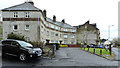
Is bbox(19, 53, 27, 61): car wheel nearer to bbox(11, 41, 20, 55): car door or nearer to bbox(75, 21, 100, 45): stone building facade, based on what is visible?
bbox(11, 41, 20, 55): car door

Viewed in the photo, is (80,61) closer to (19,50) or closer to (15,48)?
(19,50)

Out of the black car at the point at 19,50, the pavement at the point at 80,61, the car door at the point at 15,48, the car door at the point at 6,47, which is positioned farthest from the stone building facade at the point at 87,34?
the car door at the point at 15,48

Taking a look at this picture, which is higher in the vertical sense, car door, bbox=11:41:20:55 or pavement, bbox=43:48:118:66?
car door, bbox=11:41:20:55

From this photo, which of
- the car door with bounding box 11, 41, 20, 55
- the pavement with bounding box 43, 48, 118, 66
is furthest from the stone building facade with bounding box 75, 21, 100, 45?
the car door with bounding box 11, 41, 20, 55

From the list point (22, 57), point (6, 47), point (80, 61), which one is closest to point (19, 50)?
point (22, 57)

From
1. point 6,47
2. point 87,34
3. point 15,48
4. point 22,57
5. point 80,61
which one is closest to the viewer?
point 22,57

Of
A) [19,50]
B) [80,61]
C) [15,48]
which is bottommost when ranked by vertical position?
[80,61]

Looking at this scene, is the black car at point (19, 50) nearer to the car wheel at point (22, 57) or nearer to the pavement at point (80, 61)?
the car wheel at point (22, 57)

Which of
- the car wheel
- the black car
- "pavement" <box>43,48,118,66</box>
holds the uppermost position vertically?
the black car

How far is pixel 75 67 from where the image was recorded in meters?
8.00

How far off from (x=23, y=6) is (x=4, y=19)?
540 cm

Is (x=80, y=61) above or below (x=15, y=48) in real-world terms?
below

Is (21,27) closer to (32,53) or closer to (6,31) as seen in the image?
(6,31)

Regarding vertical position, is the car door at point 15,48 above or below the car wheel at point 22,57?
above
